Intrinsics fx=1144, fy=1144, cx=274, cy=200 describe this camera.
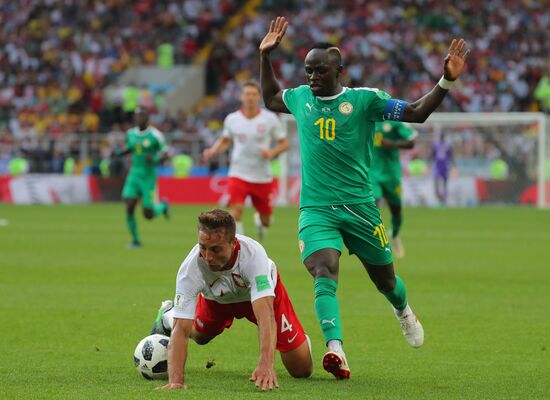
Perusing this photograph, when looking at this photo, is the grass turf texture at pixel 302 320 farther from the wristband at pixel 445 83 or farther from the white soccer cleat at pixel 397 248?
the wristband at pixel 445 83

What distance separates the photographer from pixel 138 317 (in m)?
10.8

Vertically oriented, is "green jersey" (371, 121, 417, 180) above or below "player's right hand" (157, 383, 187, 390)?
above

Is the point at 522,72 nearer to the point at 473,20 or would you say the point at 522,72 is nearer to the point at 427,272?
the point at 473,20

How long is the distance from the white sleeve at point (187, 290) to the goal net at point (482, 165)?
27.1 metres

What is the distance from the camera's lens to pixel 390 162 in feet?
56.1


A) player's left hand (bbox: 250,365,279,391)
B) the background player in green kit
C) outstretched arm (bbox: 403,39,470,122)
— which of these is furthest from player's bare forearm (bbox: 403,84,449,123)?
the background player in green kit

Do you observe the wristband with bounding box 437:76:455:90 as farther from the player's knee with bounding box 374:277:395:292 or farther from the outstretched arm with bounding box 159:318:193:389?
the outstretched arm with bounding box 159:318:193:389

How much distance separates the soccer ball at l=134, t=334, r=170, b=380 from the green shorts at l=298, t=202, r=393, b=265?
1202mm

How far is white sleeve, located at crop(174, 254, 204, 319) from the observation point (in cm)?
707

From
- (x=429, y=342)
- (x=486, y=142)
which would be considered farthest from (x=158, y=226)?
(x=429, y=342)

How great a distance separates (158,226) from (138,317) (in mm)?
14794

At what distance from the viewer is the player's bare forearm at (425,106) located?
7705 millimetres

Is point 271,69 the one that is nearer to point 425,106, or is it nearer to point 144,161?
point 425,106

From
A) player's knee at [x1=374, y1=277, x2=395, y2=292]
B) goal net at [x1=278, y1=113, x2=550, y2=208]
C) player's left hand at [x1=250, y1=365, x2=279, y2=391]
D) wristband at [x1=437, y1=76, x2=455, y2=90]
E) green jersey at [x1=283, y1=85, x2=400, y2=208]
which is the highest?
wristband at [x1=437, y1=76, x2=455, y2=90]
